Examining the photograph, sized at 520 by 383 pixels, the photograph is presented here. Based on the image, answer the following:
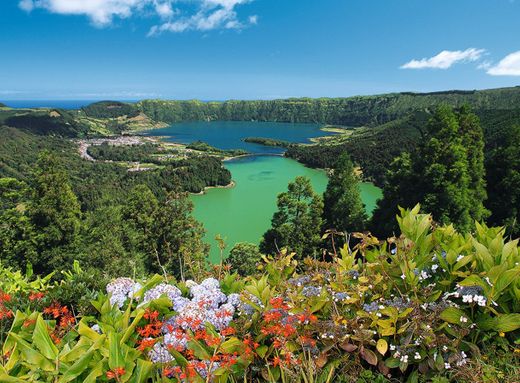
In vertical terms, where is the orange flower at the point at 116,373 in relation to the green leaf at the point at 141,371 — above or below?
above

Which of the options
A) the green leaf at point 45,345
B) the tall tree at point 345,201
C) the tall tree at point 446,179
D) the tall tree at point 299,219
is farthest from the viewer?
the tall tree at point 299,219

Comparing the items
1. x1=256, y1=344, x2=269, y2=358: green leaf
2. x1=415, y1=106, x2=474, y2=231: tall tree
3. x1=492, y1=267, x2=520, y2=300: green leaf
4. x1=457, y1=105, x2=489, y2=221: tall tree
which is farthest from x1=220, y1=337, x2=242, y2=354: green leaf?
x1=457, y1=105, x2=489, y2=221: tall tree

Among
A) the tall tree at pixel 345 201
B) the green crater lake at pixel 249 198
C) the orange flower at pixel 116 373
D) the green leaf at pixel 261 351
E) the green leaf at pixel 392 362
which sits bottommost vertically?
the green crater lake at pixel 249 198

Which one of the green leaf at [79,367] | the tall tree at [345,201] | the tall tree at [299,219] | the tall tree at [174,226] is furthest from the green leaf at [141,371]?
the tall tree at [174,226]

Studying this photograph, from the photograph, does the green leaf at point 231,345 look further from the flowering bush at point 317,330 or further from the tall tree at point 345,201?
the tall tree at point 345,201

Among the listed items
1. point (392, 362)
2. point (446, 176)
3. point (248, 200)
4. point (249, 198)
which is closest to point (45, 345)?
point (392, 362)

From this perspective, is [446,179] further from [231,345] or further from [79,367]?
[79,367]

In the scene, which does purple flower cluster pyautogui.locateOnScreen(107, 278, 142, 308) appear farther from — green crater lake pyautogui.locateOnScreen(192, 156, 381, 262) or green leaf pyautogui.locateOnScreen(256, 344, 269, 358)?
green crater lake pyautogui.locateOnScreen(192, 156, 381, 262)

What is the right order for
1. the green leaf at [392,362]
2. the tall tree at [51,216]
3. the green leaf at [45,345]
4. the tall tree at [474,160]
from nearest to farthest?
the green leaf at [45,345]
the green leaf at [392,362]
the tall tree at [474,160]
the tall tree at [51,216]

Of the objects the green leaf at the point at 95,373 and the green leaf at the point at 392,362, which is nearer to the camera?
the green leaf at the point at 95,373
